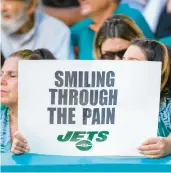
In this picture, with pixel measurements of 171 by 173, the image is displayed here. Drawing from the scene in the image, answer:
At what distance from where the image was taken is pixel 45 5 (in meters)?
1.86

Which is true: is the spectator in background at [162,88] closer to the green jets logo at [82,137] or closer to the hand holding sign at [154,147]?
the hand holding sign at [154,147]

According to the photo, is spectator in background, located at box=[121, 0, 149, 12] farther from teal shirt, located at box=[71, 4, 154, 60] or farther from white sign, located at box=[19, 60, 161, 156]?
white sign, located at box=[19, 60, 161, 156]

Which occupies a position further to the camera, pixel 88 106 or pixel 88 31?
pixel 88 31

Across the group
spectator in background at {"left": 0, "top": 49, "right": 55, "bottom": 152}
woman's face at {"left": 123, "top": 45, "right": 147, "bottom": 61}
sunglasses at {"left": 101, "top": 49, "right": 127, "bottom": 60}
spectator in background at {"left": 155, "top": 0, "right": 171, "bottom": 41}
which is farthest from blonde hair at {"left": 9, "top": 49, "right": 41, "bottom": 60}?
spectator in background at {"left": 155, "top": 0, "right": 171, "bottom": 41}

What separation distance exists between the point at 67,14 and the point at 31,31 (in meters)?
0.19

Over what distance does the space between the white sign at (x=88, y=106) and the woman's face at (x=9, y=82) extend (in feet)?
0.23

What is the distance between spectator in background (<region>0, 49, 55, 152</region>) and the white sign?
0.25ft

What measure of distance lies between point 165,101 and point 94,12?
1.79 ft

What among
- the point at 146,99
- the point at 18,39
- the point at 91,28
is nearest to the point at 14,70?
the point at 18,39

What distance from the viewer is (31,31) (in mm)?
1888

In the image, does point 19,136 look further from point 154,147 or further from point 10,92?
point 154,147

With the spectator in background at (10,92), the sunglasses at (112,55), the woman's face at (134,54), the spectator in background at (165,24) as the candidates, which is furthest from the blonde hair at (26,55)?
the spectator in background at (165,24)

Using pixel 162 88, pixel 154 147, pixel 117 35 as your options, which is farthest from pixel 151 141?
pixel 117 35

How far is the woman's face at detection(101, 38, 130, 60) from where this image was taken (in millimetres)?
1866
